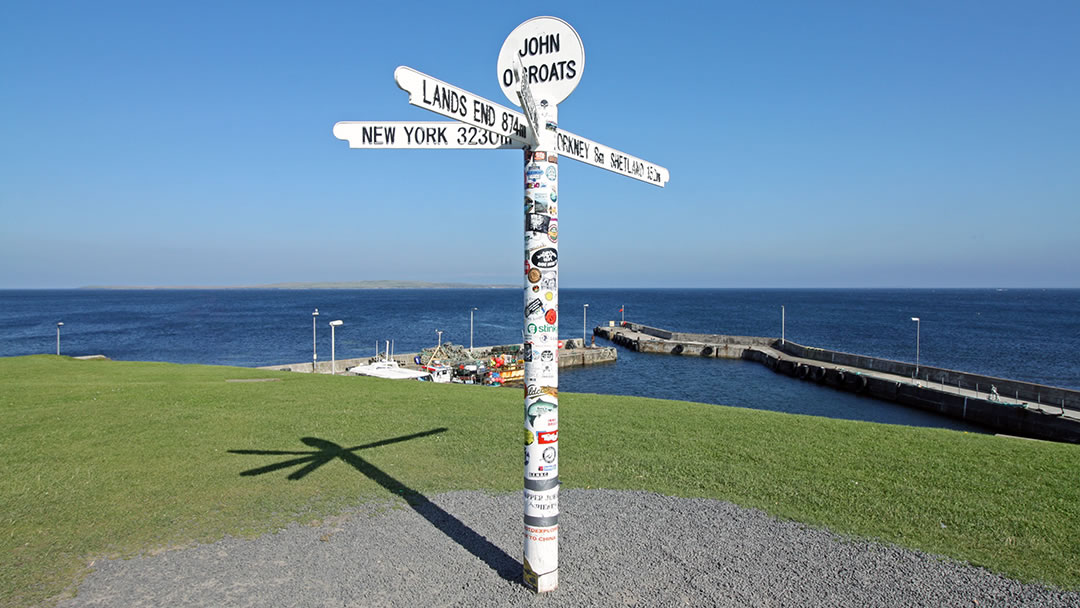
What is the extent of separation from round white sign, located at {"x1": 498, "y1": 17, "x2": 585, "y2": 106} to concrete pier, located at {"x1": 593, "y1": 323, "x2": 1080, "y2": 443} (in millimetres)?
30272

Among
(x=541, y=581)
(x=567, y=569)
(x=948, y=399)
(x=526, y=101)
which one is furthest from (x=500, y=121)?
(x=948, y=399)

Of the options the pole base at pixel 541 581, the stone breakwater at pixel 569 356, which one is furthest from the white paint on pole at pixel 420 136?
the stone breakwater at pixel 569 356

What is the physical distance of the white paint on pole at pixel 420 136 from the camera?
4406mm

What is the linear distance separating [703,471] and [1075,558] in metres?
4.01

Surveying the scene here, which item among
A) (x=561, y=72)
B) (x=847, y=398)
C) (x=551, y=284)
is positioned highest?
(x=561, y=72)

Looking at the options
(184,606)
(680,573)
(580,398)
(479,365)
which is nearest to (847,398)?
(479,365)

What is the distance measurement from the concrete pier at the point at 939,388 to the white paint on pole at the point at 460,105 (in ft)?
100

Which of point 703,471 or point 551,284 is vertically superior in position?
point 551,284

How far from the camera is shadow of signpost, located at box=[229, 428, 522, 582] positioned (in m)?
5.57

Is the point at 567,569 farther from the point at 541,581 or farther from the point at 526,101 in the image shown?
the point at 526,101

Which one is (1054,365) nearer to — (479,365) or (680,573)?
(479,365)

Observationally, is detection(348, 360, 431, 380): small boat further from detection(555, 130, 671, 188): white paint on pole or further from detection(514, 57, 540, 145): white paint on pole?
detection(514, 57, 540, 145): white paint on pole

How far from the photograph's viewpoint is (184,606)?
467 centimetres

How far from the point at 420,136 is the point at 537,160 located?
0.95 metres
